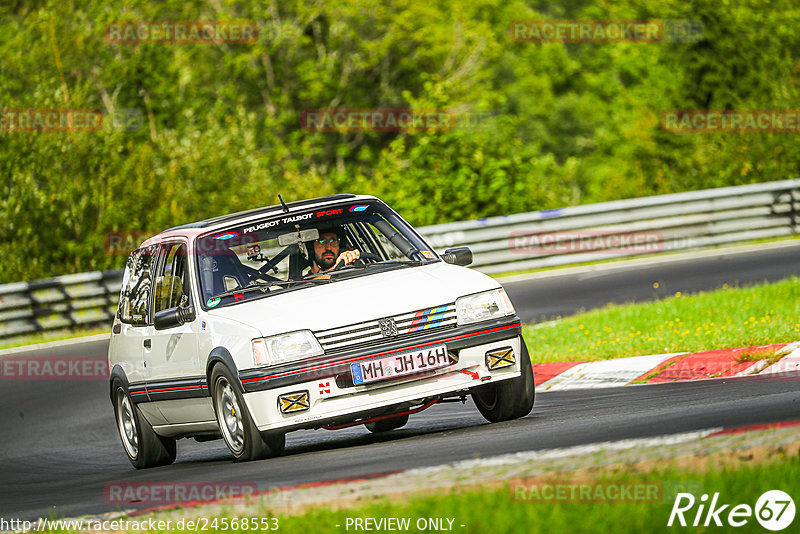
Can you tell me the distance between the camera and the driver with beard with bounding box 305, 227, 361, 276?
905 cm

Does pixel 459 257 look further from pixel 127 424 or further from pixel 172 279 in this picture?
pixel 127 424

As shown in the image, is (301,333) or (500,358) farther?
(500,358)

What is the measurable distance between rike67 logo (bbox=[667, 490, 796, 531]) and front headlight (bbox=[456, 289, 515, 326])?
3320 millimetres

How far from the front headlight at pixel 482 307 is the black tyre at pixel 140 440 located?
2.92 meters

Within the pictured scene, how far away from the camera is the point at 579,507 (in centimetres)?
494

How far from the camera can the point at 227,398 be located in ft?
26.9

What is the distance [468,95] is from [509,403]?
32.7 meters

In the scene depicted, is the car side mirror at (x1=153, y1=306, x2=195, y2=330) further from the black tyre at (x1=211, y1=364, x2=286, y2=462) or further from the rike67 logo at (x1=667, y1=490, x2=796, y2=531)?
the rike67 logo at (x1=667, y1=490, x2=796, y2=531)

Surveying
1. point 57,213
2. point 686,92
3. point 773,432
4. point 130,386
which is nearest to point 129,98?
point 57,213

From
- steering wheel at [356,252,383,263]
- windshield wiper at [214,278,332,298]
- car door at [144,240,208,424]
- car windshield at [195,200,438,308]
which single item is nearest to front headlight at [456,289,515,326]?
→ car windshield at [195,200,438,308]

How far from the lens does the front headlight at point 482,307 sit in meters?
8.05

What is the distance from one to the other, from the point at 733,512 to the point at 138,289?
6388 mm
